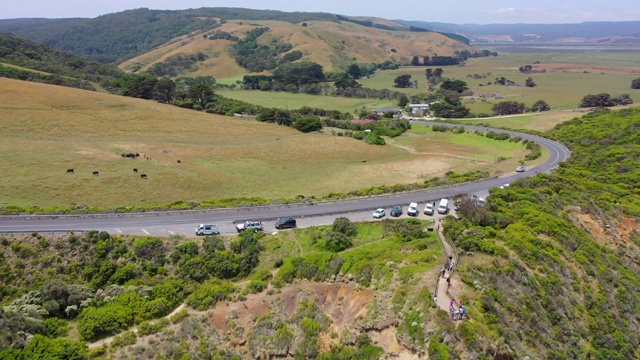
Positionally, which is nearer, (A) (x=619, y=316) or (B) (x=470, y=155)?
(A) (x=619, y=316)

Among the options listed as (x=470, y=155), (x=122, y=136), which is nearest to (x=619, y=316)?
(x=470, y=155)

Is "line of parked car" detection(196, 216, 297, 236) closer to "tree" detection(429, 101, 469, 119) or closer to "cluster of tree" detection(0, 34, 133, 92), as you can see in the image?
"cluster of tree" detection(0, 34, 133, 92)

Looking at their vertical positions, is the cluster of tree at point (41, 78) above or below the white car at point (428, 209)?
above

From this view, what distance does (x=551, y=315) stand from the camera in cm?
3173

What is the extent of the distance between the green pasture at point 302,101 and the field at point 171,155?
4510 cm

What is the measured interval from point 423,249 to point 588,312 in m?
12.8

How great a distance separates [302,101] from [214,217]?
118m

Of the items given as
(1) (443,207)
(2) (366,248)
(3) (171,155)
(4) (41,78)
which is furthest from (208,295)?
(4) (41,78)

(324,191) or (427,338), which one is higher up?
(427,338)

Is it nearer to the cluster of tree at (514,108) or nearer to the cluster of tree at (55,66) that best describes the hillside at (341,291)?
the cluster of tree at (514,108)

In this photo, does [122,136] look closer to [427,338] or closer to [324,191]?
[324,191]

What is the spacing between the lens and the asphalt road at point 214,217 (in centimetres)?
4478

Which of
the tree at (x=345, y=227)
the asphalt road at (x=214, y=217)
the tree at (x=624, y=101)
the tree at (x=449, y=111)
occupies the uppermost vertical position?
the tree at (x=345, y=227)

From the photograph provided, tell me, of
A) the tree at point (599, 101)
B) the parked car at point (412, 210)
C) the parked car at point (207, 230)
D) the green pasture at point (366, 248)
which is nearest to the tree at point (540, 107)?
the tree at point (599, 101)
